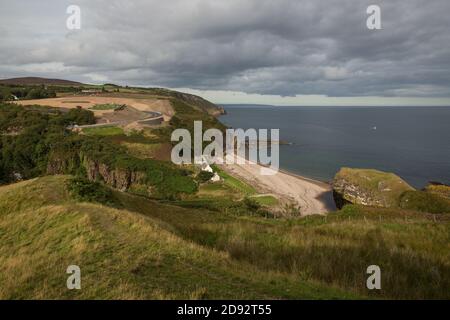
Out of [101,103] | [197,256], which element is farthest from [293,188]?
[101,103]

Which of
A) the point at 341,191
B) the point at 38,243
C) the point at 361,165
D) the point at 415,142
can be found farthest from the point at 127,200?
the point at 415,142

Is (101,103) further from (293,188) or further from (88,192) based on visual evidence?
(88,192)

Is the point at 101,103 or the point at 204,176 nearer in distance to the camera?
the point at 204,176

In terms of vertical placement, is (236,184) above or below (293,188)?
above

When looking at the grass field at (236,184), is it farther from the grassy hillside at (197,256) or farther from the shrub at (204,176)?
the grassy hillside at (197,256)
